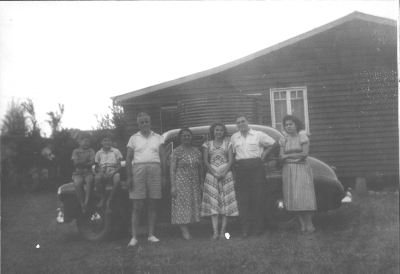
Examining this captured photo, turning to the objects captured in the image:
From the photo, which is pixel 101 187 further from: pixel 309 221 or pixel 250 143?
pixel 309 221

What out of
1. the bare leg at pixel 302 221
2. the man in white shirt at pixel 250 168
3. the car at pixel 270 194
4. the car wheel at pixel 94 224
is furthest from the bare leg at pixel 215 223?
the car wheel at pixel 94 224

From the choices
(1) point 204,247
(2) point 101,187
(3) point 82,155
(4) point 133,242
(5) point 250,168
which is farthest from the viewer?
(2) point 101,187

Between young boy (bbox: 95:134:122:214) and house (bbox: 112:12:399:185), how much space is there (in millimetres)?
373

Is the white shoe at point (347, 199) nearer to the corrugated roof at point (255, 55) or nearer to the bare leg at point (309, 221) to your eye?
the bare leg at point (309, 221)

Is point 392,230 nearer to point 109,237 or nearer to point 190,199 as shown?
point 190,199

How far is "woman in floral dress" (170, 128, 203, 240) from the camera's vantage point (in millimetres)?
5254

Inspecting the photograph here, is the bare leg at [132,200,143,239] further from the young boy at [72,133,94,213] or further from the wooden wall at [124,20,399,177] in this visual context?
the wooden wall at [124,20,399,177]

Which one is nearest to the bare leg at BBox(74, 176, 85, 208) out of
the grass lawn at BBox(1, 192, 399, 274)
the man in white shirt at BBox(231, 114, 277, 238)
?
the grass lawn at BBox(1, 192, 399, 274)

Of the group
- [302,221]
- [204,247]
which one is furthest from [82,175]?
[302,221]

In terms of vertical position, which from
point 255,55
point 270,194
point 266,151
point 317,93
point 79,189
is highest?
→ point 255,55

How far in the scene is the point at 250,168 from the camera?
5.22m

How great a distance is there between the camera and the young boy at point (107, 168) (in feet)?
17.5

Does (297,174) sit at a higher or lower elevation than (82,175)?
lower

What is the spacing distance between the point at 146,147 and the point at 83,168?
836mm
